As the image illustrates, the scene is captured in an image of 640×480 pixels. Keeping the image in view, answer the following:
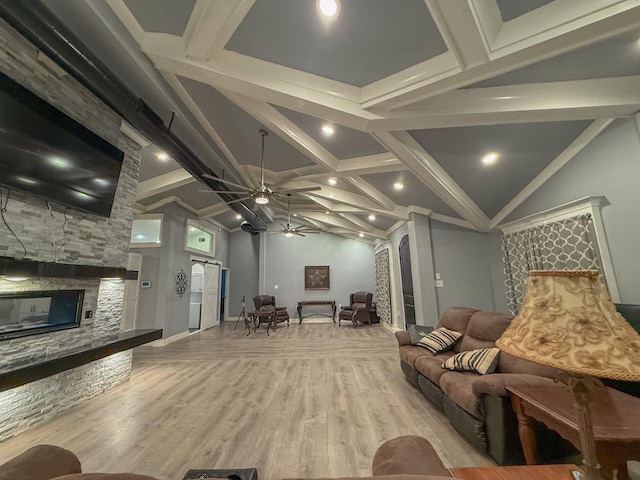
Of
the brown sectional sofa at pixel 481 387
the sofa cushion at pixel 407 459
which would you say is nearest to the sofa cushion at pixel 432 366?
A: the brown sectional sofa at pixel 481 387

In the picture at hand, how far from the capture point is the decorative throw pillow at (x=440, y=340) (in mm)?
3066

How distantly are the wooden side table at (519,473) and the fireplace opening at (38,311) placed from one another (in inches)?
145

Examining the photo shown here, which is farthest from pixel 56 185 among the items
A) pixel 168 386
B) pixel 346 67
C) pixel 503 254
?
pixel 503 254

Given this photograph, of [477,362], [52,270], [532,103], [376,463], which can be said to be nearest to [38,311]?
[52,270]

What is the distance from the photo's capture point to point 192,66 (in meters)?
2.34

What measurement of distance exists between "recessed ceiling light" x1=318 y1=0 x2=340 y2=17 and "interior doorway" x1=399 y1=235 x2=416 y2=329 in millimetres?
4758

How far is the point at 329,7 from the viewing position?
1.67m

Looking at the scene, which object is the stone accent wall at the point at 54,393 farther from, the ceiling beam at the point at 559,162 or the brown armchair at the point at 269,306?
the ceiling beam at the point at 559,162

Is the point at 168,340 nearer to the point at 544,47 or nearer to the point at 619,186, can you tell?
the point at 544,47

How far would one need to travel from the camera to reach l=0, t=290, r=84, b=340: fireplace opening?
2342 mm

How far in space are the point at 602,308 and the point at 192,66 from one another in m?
3.17

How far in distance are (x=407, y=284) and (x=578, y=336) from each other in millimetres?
5369

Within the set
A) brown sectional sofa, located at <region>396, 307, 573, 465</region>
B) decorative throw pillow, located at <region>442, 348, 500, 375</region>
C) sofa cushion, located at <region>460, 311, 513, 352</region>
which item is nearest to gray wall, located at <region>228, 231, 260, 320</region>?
brown sectional sofa, located at <region>396, 307, 573, 465</region>

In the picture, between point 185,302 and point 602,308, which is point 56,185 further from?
point 185,302
